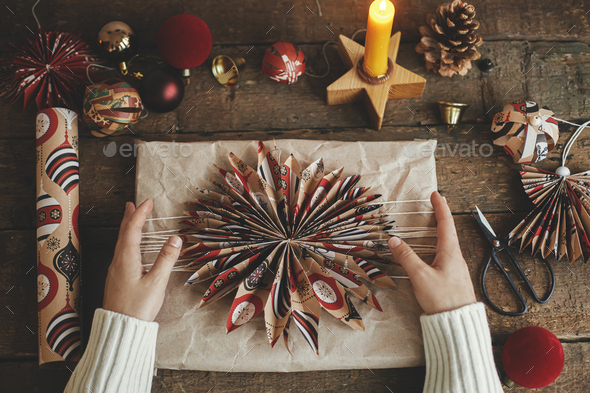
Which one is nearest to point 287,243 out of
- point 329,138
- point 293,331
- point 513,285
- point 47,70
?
point 293,331

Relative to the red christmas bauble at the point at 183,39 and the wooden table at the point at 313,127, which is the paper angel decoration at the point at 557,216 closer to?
the wooden table at the point at 313,127

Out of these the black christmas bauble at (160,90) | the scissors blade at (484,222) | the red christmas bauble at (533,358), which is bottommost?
the red christmas bauble at (533,358)

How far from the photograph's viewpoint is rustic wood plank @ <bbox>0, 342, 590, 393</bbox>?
723mm

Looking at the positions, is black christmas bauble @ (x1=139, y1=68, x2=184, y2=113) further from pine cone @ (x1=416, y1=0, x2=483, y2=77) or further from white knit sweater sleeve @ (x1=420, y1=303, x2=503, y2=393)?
white knit sweater sleeve @ (x1=420, y1=303, x2=503, y2=393)

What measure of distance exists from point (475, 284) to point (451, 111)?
1.30 feet

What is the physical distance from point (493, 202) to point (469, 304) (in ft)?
0.91

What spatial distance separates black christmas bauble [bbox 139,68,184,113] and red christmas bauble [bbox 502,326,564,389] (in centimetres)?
88

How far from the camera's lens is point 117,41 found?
774 millimetres

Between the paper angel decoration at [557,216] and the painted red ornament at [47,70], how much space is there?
1046 millimetres

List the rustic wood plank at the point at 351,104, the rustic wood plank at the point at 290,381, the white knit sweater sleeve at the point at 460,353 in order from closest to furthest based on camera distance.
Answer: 1. the white knit sweater sleeve at the point at 460,353
2. the rustic wood plank at the point at 290,381
3. the rustic wood plank at the point at 351,104

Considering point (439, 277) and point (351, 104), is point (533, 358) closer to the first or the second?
point (439, 277)

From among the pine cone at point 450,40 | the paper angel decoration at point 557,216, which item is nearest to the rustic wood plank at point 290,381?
the paper angel decoration at point 557,216

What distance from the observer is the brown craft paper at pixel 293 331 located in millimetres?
678

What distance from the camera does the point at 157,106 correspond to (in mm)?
768
